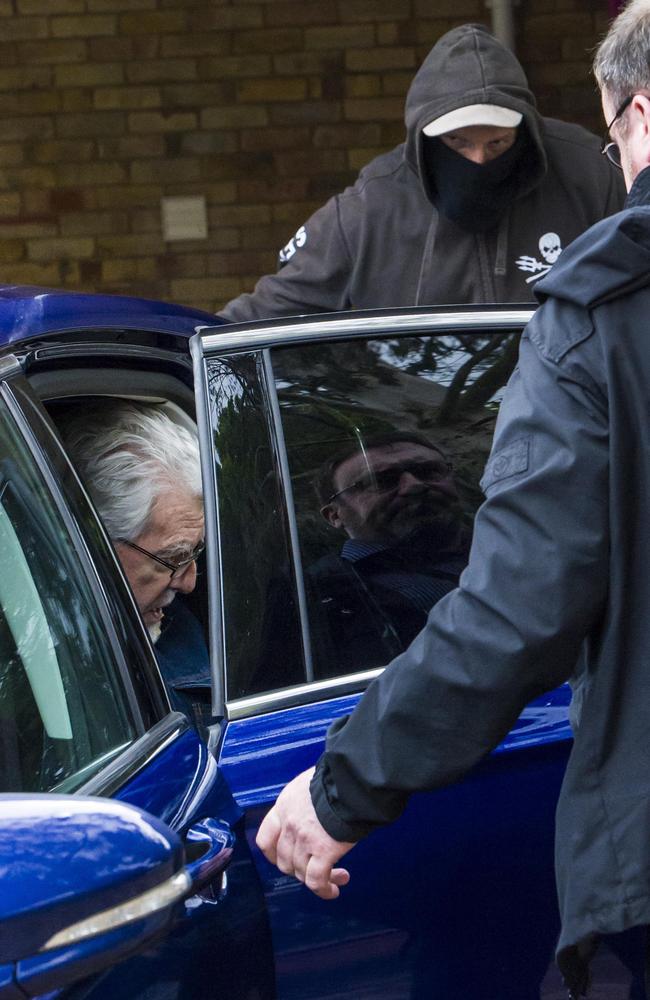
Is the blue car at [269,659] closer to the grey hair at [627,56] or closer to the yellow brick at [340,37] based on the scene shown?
the grey hair at [627,56]

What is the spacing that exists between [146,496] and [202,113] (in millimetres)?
3983

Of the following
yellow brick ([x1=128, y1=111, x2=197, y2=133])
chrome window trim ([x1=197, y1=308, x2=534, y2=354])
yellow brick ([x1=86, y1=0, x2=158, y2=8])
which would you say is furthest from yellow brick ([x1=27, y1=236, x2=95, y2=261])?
chrome window trim ([x1=197, y1=308, x2=534, y2=354])

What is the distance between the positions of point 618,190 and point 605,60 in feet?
5.13

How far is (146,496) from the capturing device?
2381mm

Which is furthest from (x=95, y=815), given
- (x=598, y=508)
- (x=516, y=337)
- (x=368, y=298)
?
(x=368, y=298)

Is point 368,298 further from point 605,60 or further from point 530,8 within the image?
point 530,8

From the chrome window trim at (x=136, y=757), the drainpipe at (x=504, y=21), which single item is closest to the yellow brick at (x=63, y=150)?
the drainpipe at (x=504, y=21)

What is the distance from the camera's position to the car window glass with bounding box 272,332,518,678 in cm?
192

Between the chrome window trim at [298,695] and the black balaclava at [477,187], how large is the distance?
55.5 inches

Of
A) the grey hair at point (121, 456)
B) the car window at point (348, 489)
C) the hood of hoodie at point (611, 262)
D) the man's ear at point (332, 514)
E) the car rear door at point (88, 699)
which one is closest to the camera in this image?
the hood of hoodie at point (611, 262)

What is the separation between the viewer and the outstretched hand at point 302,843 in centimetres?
152

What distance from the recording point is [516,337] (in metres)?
2.08

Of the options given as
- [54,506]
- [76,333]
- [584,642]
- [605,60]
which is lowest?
[584,642]

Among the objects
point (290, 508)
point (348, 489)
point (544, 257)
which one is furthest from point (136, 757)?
point (544, 257)
